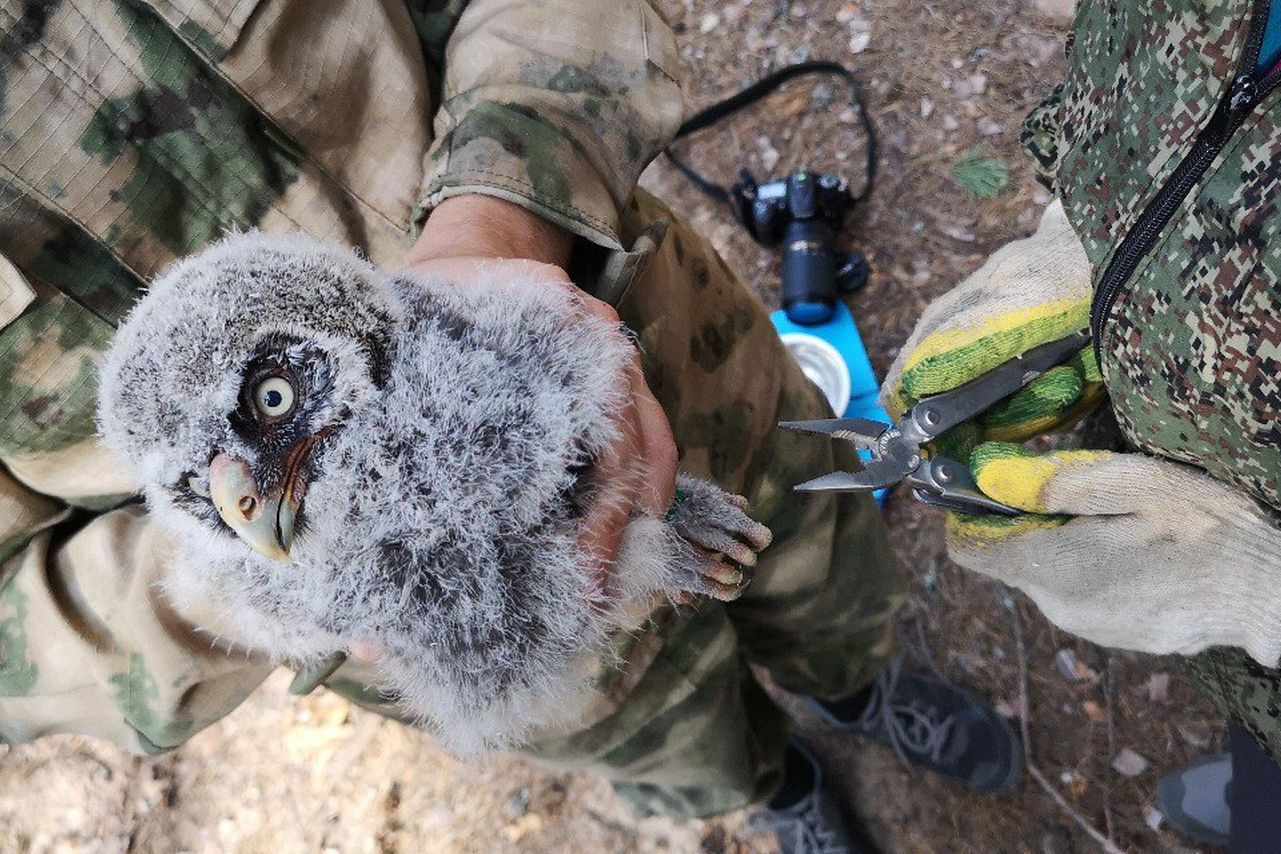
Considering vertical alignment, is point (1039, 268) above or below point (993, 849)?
above

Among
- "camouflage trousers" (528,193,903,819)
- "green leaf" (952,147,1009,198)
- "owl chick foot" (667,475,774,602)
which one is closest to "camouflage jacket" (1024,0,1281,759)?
"owl chick foot" (667,475,774,602)

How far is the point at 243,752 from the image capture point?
3389 mm

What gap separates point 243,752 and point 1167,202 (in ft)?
11.9

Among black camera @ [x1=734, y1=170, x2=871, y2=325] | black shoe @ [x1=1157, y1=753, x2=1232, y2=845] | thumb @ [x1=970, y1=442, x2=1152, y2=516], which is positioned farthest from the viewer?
black camera @ [x1=734, y1=170, x2=871, y2=325]

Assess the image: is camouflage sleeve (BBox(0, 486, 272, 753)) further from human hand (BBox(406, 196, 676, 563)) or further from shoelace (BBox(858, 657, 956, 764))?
shoelace (BBox(858, 657, 956, 764))

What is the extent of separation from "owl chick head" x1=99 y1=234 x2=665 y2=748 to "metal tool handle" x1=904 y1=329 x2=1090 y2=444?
72 cm

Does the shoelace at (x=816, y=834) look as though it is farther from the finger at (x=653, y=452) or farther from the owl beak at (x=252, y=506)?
the owl beak at (x=252, y=506)

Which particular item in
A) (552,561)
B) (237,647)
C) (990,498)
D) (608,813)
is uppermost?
(552,561)

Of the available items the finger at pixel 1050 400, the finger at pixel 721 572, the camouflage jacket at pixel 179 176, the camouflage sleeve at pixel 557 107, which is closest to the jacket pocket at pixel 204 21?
the camouflage jacket at pixel 179 176

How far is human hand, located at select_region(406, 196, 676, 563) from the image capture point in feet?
4.12

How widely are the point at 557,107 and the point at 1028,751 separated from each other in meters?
2.66

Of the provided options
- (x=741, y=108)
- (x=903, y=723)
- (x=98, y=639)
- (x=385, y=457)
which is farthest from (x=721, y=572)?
(x=741, y=108)

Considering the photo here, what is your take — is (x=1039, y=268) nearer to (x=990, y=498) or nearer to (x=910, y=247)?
(x=990, y=498)

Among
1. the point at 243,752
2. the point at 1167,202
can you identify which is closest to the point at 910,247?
the point at 1167,202
